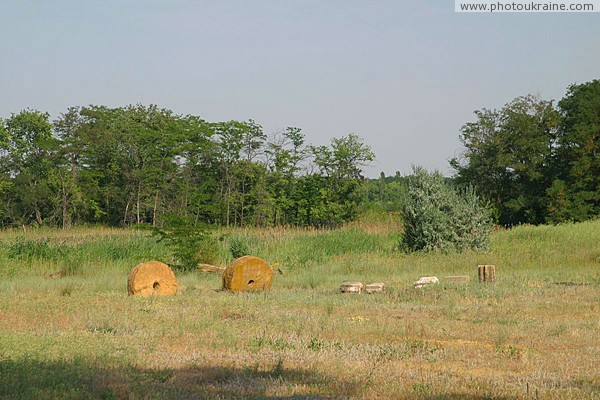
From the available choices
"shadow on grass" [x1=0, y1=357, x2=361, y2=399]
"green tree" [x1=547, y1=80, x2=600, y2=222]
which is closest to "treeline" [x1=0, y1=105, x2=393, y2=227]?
"green tree" [x1=547, y1=80, x2=600, y2=222]

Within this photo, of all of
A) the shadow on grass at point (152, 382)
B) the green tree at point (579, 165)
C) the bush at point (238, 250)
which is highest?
the green tree at point (579, 165)

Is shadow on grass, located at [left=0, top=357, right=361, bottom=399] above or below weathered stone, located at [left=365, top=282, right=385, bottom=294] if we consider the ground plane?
above

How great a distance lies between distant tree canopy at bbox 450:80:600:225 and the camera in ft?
188

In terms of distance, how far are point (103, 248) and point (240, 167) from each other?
99.7 feet

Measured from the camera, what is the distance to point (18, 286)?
63.1ft

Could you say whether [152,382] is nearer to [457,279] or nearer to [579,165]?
[457,279]

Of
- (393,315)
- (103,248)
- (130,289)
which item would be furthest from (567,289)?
(103,248)

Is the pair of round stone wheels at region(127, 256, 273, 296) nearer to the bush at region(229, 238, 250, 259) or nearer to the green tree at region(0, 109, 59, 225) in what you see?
the bush at region(229, 238, 250, 259)

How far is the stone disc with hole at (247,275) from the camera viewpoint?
60.6ft

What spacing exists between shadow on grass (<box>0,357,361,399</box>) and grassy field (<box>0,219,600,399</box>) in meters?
0.02

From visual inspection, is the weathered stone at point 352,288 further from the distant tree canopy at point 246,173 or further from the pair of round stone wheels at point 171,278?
the distant tree canopy at point 246,173

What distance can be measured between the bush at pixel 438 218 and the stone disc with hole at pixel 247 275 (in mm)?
12813

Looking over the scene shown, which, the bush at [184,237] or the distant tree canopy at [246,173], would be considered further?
the distant tree canopy at [246,173]

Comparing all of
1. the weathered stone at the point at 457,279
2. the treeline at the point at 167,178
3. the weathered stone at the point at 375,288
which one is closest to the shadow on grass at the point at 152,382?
the weathered stone at the point at 375,288
